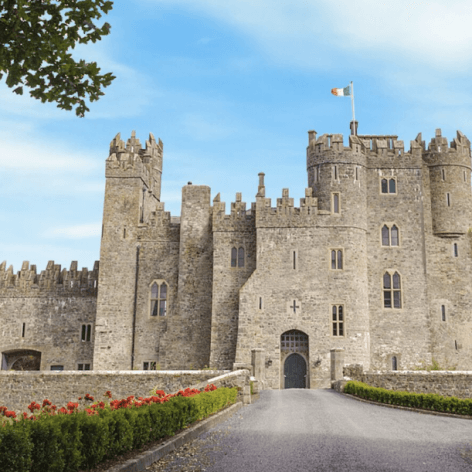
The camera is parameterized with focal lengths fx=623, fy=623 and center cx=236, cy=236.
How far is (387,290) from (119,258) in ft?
53.0

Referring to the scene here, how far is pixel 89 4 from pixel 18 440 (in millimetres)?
6712

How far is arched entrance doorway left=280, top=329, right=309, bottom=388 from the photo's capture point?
34.6 meters

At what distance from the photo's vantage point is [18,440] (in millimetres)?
8758

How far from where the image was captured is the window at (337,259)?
1399 inches

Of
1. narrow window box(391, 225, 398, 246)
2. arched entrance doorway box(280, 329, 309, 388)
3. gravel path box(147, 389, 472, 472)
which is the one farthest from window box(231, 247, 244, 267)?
gravel path box(147, 389, 472, 472)

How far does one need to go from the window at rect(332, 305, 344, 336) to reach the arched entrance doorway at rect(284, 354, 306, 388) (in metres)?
2.48

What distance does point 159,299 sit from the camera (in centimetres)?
3812

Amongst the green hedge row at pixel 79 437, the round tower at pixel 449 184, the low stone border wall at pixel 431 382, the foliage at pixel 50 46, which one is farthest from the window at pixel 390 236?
the foliage at pixel 50 46

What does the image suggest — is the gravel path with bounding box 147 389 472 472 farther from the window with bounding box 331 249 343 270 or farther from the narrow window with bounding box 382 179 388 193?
the narrow window with bounding box 382 179 388 193

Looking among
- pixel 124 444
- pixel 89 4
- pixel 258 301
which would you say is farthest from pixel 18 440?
pixel 258 301

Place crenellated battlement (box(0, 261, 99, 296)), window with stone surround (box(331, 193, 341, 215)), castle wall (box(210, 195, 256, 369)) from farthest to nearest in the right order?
crenellated battlement (box(0, 261, 99, 296))
window with stone surround (box(331, 193, 341, 215))
castle wall (box(210, 195, 256, 369))

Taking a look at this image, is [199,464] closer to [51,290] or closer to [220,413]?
[220,413]

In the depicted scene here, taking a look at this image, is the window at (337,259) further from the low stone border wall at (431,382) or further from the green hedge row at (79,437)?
the green hedge row at (79,437)

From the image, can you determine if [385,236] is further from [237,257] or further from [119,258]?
[119,258]
